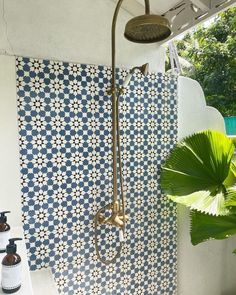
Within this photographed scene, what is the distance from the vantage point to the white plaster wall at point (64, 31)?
1.51m

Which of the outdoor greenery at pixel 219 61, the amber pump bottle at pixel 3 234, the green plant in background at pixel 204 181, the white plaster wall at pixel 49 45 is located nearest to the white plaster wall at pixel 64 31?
the white plaster wall at pixel 49 45

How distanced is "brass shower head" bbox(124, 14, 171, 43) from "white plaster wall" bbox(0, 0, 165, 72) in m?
0.53

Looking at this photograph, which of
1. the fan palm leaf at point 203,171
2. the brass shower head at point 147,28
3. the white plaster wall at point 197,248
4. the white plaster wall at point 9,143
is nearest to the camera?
the brass shower head at point 147,28

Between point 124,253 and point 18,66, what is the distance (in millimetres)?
1425

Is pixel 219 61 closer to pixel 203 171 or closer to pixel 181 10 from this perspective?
pixel 181 10

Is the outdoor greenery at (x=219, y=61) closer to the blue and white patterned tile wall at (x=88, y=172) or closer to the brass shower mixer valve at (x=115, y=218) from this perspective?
the blue and white patterned tile wall at (x=88, y=172)

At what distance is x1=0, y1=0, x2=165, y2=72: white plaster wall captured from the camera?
4.97ft

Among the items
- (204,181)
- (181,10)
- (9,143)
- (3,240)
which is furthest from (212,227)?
(181,10)

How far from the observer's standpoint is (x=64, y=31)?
164 cm

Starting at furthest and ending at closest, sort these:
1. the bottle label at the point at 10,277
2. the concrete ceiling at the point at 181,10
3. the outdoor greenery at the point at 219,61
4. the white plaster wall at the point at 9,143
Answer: the outdoor greenery at the point at 219,61
the concrete ceiling at the point at 181,10
the white plaster wall at the point at 9,143
the bottle label at the point at 10,277

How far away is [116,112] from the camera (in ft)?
5.60

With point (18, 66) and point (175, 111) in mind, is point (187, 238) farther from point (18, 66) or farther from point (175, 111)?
point (18, 66)

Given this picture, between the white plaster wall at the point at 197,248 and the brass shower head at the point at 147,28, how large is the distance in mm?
839

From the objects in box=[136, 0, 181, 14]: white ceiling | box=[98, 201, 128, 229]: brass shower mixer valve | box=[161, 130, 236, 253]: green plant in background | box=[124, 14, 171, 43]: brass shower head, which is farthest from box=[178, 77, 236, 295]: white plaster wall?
box=[124, 14, 171, 43]: brass shower head
